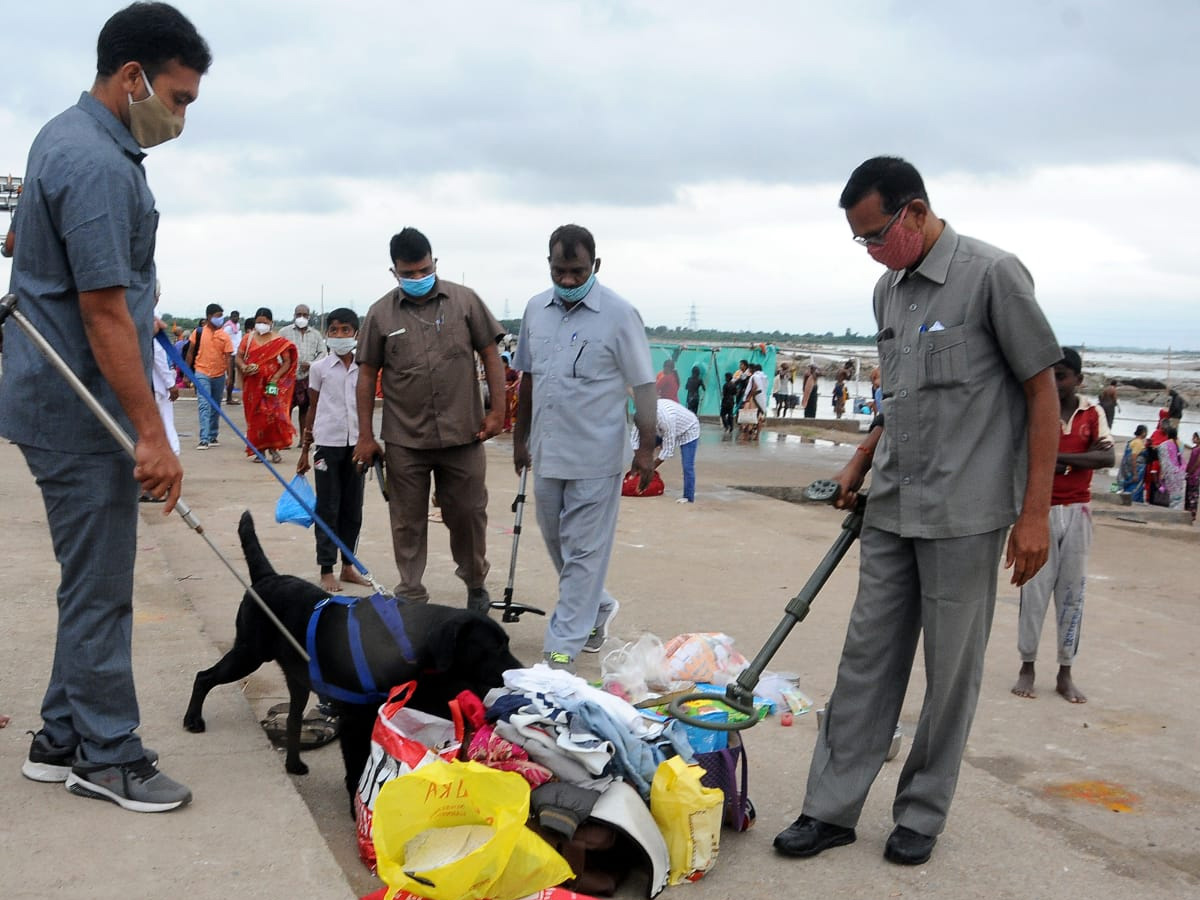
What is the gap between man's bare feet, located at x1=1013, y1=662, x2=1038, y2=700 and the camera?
5430 mm

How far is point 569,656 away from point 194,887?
2.45 metres

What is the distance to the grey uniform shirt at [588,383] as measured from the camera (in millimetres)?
5324

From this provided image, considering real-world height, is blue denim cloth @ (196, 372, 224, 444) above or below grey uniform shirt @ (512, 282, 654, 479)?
below

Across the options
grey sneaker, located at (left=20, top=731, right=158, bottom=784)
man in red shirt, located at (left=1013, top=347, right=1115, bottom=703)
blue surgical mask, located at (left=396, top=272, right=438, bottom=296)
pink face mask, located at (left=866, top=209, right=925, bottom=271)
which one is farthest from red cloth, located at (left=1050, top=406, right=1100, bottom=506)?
grey sneaker, located at (left=20, top=731, right=158, bottom=784)

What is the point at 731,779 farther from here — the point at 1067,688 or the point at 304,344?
the point at 304,344

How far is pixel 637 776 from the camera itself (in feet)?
10.9

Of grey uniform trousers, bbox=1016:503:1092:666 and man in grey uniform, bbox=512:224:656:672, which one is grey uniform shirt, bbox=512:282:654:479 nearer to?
man in grey uniform, bbox=512:224:656:672

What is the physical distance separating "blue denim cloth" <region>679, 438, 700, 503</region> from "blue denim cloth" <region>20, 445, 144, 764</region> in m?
8.25

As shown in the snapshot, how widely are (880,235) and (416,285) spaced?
121 inches

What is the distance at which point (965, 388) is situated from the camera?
3393mm

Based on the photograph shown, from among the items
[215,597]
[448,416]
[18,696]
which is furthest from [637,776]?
[215,597]

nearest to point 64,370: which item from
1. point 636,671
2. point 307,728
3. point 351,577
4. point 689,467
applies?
point 307,728

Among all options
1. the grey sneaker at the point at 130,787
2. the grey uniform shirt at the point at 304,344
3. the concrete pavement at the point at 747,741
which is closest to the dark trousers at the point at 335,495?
the concrete pavement at the point at 747,741

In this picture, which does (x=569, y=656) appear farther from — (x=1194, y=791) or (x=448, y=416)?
(x=1194, y=791)
